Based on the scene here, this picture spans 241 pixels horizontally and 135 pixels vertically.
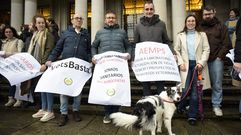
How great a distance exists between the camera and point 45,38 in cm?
614

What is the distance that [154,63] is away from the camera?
5.34 m

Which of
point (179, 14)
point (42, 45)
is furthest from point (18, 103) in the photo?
point (179, 14)

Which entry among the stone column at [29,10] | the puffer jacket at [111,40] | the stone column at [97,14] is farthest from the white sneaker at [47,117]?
the stone column at [29,10]

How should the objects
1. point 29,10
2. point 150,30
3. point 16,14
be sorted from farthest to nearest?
point 16,14 → point 29,10 → point 150,30

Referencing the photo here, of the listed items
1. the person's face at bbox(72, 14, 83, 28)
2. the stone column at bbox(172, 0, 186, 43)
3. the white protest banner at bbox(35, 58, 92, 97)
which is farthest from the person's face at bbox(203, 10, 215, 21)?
the stone column at bbox(172, 0, 186, 43)

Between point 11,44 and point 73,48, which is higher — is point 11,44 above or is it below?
above

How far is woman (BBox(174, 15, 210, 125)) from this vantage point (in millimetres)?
5363

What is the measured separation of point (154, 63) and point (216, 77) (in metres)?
1.54

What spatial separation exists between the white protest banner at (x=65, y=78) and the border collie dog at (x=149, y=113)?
1.72 m

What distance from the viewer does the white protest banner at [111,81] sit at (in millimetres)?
5137

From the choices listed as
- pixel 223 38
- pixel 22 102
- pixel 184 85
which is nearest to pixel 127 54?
pixel 184 85

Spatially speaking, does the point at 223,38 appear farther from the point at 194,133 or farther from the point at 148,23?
the point at 194,133

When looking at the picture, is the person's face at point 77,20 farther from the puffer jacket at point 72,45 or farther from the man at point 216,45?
the man at point 216,45

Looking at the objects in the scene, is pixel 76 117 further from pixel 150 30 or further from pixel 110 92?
pixel 150 30
